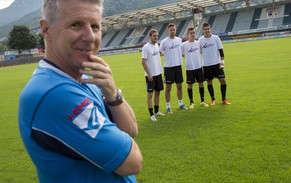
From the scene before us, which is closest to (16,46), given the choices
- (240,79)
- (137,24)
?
(137,24)

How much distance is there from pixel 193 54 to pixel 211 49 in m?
0.58

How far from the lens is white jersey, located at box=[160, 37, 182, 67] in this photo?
27.9 ft

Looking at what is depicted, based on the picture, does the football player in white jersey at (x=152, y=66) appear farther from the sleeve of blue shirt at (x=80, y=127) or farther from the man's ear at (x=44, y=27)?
the sleeve of blue shirt at (x=80, y=127)

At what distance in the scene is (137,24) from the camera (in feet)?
225

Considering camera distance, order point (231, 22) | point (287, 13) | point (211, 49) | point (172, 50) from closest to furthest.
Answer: point (172, 50) < point (211, 49) < point (287, 13) < point (231, 22)

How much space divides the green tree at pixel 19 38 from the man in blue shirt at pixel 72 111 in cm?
7731

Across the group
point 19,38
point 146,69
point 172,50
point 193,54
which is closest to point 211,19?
point 19,38

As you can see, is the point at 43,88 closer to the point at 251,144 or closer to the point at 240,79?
the point at 251,144

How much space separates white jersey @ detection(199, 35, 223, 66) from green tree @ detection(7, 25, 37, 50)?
7132 cm

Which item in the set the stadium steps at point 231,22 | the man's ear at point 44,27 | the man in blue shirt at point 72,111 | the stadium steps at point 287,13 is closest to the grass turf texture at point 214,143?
the man in blue shirt at point 72,111

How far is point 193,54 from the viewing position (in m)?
8.88

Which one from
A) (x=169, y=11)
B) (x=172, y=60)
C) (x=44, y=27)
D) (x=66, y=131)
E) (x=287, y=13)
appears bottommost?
(x=172, y=60)

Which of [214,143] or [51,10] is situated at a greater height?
[51,10]

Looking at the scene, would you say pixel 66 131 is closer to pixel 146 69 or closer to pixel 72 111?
pixel 72 111
